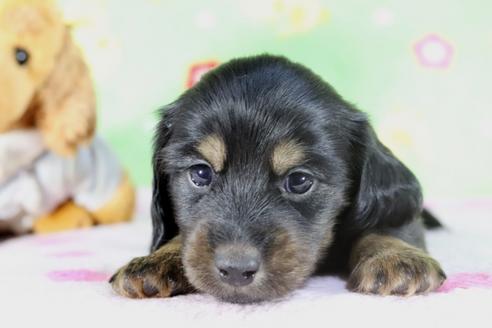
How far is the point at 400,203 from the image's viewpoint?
2227 millimetres

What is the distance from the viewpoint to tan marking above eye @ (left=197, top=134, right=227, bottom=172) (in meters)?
1.97

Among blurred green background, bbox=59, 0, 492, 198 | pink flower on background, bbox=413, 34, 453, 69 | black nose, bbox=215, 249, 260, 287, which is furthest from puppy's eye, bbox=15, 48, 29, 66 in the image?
pink flower on background, bbox=413, 34, 453, 69

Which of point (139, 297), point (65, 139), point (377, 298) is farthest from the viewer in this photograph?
point (65, 139)

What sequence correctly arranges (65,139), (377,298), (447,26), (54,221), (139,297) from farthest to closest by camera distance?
(447,26), (54,221), (65,139), (139,297), (377,298)

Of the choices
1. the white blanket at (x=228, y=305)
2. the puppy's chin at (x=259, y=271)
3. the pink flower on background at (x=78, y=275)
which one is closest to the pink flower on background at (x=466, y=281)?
the white blanket at (x=228, y=305)

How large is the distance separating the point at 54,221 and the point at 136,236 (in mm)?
550

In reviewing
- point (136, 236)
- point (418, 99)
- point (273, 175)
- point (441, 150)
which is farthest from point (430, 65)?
point (273, 175)

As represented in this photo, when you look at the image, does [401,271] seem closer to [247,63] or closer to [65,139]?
[247,63]

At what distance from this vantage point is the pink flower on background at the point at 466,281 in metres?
1.83

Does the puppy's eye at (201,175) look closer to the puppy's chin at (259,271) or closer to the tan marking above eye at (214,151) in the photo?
the tan marking above eye at (214,151)

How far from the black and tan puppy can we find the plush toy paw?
4.35ft

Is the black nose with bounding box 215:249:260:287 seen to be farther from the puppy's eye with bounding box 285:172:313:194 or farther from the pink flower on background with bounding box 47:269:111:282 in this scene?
the pink flower on background with bounding box 47:269:111:282

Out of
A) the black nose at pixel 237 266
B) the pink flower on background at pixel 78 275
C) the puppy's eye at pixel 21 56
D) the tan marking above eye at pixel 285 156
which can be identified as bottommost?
the pink flower on background at pixel 78 275

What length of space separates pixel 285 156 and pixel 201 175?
0.30m
